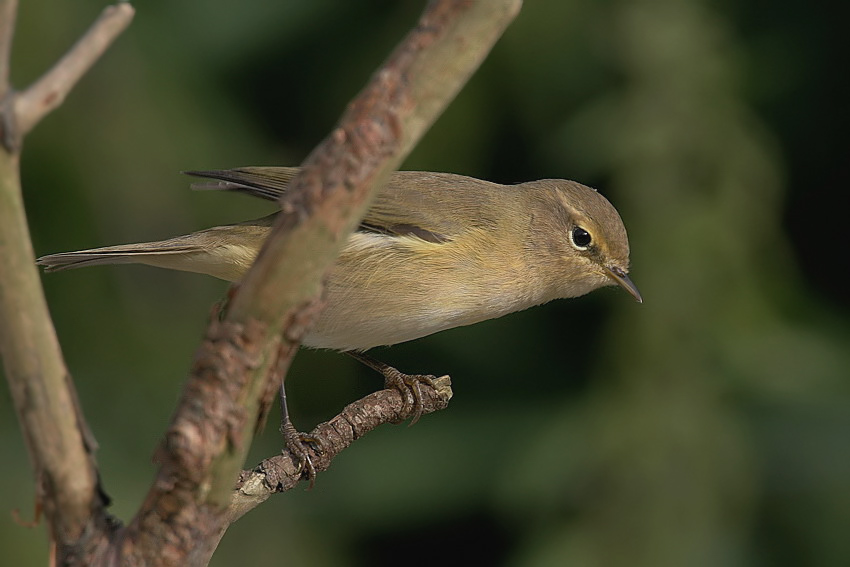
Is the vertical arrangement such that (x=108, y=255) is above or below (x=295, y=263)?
above

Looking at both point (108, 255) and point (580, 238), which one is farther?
point (580, 238)

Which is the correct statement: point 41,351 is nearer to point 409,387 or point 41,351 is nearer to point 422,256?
point 409,387

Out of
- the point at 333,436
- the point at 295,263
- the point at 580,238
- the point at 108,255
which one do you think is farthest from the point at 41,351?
the point at 580,238

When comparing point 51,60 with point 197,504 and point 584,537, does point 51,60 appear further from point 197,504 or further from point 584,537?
point 197,504

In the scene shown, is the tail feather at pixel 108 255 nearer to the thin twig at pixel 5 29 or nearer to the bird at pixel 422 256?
the bird at pixel 422 256

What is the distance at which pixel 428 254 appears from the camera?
290cm

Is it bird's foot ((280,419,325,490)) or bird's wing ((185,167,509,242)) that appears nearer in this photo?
bird's foot ((280,419,325,490))

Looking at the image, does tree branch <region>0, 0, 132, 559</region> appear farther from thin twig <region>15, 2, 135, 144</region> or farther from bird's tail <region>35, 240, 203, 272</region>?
bird's tail <region>35, 240, 203, 272</region>

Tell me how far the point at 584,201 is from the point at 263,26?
182 centimetres

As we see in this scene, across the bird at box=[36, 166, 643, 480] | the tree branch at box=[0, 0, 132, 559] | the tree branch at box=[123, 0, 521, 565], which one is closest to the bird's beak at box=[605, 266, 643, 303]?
the bird at box=[36, 166, 643, 480]

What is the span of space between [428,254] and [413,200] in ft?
0.86

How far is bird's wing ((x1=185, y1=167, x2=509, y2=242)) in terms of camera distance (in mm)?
2836

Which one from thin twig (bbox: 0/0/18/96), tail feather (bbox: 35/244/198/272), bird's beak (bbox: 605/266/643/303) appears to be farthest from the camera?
bird's beak (bbox: 605/266/643/303)

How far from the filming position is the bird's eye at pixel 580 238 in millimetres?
3268
